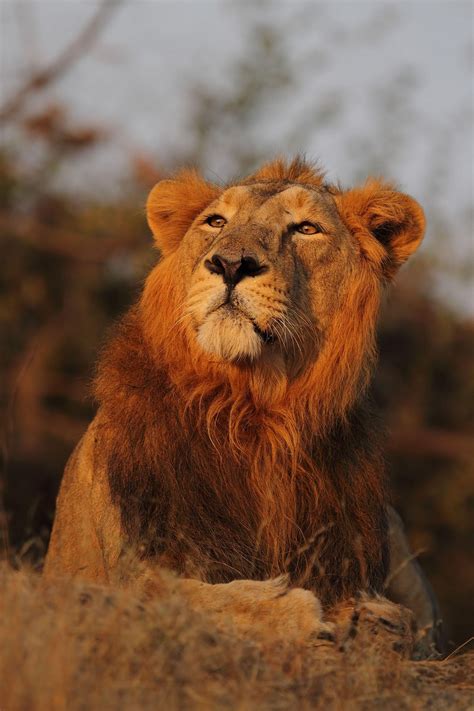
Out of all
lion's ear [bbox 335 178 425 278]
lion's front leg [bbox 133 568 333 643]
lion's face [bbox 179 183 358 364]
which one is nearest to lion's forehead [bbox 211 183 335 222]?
lion's face [bbox 179 183 358 364]

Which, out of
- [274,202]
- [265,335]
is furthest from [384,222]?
[265,335]

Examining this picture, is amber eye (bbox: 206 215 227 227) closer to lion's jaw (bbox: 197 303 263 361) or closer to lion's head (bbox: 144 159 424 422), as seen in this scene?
lion's head (bbox: 144 159 424 422)

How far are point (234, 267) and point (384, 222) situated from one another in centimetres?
127

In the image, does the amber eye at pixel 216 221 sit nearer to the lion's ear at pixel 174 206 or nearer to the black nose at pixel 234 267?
the lion's ear at pixel 174 206

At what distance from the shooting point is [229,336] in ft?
16.3

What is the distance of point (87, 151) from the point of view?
16797 mm

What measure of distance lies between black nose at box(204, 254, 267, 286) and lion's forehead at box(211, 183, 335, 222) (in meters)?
0.54

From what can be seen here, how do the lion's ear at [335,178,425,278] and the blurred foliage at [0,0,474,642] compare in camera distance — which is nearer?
the lion's ear at [335,178,425,278]

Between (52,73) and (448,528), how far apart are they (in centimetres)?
776

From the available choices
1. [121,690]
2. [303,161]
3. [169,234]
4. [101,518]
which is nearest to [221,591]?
[101,518]

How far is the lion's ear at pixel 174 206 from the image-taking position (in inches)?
241

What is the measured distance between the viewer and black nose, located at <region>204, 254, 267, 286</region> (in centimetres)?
501

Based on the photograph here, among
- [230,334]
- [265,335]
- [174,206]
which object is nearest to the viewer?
[230,334]

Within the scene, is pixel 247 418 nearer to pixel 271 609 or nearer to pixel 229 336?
pixel 229 336
